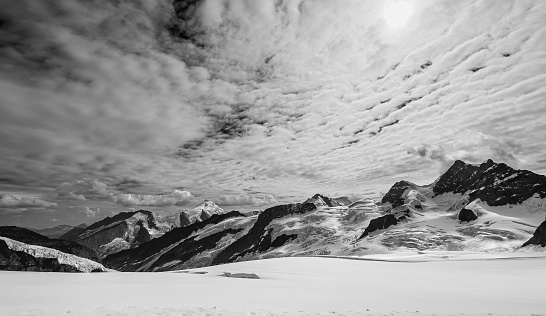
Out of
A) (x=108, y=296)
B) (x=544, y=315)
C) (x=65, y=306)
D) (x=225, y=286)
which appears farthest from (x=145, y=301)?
(x=544, y=315)

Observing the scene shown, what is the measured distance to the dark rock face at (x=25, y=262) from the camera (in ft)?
212

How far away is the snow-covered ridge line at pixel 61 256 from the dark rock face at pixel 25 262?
2.95 ft

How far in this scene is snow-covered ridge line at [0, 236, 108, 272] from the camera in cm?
6162

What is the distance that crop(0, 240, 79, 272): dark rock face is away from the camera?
212 ft

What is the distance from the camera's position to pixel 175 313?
1933cm

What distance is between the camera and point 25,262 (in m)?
74.4

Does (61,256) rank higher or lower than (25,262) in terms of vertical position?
higher

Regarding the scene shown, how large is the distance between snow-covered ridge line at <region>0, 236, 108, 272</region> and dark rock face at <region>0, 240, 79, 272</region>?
0.90 metres

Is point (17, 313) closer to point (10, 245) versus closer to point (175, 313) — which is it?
point (175, 313)

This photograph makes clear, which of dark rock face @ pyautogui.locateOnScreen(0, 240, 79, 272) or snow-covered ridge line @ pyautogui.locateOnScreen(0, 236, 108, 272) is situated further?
dark rock face @ pyautogui.locateOnScreen(0, 240, 79, 272)

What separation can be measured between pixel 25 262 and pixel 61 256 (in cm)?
1422

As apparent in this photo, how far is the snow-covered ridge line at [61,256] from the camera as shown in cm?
6162

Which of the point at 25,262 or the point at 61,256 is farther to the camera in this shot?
the point at 25,262

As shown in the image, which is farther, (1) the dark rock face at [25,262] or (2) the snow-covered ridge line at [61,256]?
(1) the dark rock face at [25,262]
